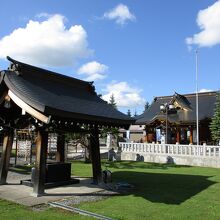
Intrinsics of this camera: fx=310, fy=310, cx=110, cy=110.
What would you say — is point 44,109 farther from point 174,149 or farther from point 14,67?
point 174,149

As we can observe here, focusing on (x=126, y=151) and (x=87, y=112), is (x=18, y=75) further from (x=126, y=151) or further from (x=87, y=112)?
(x=126, y=151)

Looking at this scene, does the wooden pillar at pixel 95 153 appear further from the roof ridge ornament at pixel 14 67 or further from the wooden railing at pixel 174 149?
the wooden railing at pixel 174 149

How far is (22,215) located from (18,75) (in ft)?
18.0

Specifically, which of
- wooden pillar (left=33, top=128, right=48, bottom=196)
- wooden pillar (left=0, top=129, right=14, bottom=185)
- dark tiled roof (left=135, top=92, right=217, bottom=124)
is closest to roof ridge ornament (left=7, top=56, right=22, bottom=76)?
wooden pillar (left=33, top=128, right=48, bottom=196)

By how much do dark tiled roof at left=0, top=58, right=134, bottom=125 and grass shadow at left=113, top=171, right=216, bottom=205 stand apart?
286 cm

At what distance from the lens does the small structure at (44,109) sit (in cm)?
1018

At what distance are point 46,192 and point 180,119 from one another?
23354mm

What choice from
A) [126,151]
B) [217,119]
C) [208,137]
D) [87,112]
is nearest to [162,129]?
[208,137]

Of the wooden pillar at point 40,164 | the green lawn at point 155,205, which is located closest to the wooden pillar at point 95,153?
the green lawn at point 155,205

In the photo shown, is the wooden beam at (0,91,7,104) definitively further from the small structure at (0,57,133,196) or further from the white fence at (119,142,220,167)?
the white fence at (119,142,220,167)

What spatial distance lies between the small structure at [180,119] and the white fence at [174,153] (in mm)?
5595

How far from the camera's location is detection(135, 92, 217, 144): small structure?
31.9 meters

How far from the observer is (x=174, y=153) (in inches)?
936

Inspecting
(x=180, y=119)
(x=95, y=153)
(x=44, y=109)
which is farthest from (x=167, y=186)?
(x=180, y=119)
